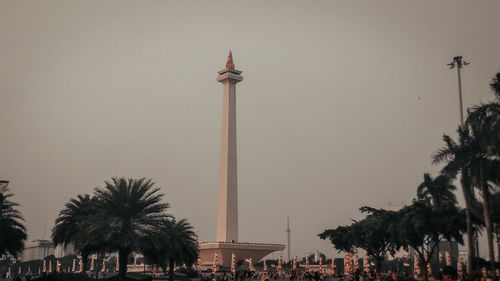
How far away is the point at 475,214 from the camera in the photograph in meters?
39.3

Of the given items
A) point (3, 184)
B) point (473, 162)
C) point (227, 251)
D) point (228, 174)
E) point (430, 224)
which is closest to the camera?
point (473, 162)

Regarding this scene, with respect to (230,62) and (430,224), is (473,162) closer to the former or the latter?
(430,224)

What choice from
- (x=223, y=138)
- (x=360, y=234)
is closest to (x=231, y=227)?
(x=223, y=138)

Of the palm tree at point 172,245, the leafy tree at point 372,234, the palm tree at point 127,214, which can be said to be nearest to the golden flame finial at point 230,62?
the leafy tree at point 372,234

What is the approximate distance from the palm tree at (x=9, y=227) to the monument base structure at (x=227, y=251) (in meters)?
45.1

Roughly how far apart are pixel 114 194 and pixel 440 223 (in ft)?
90.8

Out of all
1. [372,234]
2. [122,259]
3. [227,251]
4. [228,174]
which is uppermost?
[228,174]

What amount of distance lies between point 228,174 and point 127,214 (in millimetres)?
60054

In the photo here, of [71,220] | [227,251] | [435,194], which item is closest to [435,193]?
[435,194]

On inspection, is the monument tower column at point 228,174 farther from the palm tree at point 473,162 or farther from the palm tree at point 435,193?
the palm tree at point 473,162

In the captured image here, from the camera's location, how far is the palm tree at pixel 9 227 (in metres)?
50.2

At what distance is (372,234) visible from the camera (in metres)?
59.7

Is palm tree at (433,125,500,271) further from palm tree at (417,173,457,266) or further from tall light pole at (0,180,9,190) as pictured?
tall light pole at (0,180,9,190)

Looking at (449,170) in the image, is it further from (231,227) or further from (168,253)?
(231,227)
